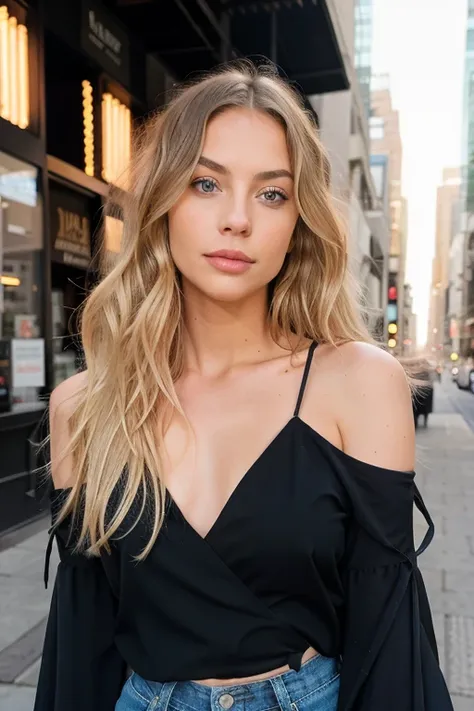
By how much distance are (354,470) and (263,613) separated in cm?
32

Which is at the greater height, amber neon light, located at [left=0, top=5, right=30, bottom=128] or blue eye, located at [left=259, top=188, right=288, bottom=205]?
amber neon light, located at [left=0, top=5, right=30, bottom=128]

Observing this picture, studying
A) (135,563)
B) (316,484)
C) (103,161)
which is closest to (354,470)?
(316,484)

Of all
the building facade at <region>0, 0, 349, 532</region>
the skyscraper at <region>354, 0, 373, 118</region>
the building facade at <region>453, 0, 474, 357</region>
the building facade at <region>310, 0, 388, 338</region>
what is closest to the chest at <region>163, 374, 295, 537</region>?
the building facade at <region>0, 0, 349, 532</region>

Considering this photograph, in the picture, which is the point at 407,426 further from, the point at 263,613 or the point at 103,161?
the point at 103,161

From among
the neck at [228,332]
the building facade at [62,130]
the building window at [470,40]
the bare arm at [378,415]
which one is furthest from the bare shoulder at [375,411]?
the building window at [470,40]

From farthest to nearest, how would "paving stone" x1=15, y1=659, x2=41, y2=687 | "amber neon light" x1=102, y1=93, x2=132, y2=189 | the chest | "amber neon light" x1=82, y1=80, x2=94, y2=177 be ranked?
"amber neon light" x1=102, y1=93, x2=132, y2=189
"amber neon light" x1=82, y1=80, x2=94, y2=177
"paving stone" x1=15, y1=659, x2=41, y2=687
the chest

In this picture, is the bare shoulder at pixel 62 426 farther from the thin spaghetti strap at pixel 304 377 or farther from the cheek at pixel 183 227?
the thin spaghetti strap at pixel 304 377

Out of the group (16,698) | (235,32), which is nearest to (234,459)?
(16,698)

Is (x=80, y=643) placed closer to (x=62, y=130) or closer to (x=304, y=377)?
(x=304, y=377)

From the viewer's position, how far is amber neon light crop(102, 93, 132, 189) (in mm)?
6990

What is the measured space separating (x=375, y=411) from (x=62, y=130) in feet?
21.2

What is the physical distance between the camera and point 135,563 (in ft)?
4.15

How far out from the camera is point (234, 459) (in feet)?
4.29

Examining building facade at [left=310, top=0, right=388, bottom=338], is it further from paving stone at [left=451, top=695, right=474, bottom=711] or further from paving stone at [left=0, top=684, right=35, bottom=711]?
paving stone at [left=0, top=684, right=35, bottom=711]
